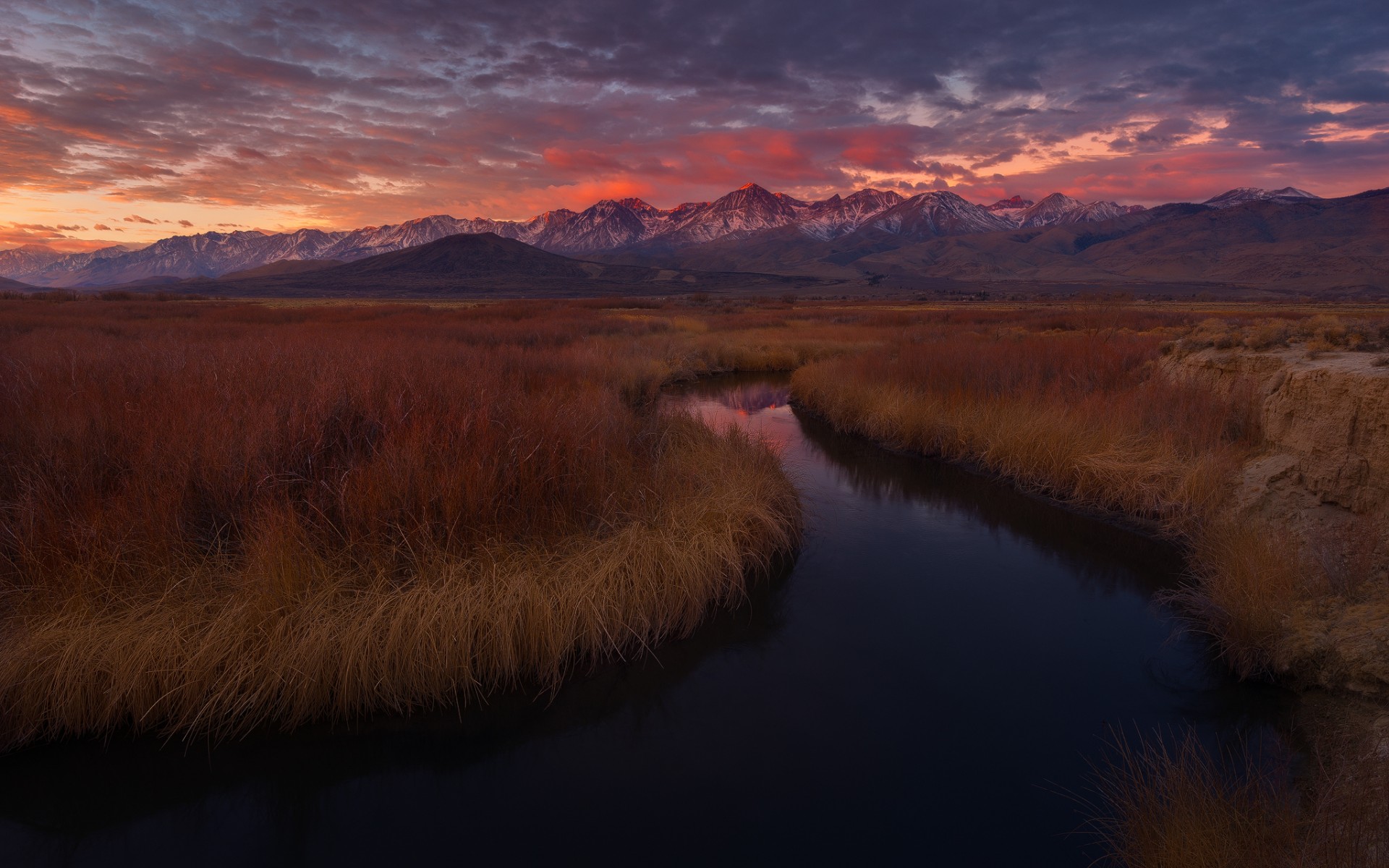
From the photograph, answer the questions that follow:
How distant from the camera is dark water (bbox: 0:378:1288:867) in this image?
4.43m

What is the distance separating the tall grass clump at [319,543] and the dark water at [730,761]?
0.42 meters

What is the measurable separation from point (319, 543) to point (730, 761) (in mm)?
4199

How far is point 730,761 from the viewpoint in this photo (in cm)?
521

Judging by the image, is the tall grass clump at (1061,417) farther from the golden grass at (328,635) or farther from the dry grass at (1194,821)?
the golden grass at (328,635)

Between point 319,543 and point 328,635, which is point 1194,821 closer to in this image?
point 328,635

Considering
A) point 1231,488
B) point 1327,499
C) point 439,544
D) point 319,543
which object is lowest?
point 1231,488

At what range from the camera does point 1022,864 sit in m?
4.29

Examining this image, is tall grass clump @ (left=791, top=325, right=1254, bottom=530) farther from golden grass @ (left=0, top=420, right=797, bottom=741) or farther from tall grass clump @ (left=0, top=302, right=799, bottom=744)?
golden grass @ (left=0, top=420, right=797, bottom=741)

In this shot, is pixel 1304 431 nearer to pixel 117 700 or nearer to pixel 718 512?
pixel 718 512

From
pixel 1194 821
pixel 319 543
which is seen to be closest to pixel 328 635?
pixel 319 543

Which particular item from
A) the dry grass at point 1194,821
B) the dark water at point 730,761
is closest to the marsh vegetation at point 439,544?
the dry grass at point 1194,821

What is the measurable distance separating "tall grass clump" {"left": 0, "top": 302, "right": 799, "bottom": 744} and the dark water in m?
0.42

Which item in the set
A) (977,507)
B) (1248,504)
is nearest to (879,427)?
(977,507)

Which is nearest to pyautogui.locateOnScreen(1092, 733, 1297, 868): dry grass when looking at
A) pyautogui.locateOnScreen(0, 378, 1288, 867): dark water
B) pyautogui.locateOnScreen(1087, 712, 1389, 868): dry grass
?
pyautogui.locateOnScreen(1087, 712, 1389, 868): dry grass
